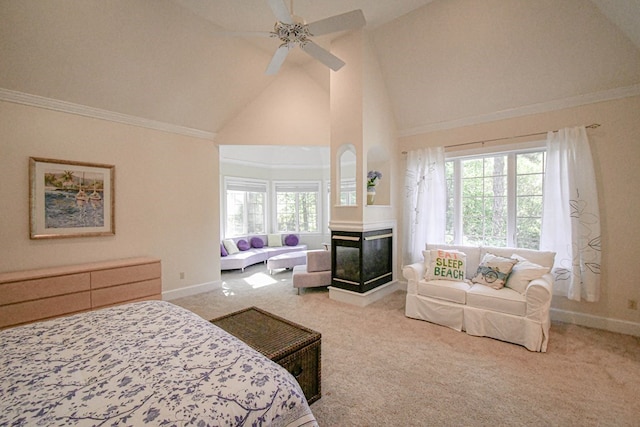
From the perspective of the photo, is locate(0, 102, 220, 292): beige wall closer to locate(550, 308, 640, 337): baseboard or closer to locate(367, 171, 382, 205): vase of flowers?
locate(367, 171, 382, 205): vase of flowers

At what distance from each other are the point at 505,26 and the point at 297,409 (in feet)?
13.6

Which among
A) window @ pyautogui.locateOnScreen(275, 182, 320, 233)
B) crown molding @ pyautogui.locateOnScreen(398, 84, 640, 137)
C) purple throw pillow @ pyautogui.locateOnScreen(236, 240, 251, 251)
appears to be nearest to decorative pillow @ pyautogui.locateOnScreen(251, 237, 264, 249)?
purple throw pillow @ pyautogui.locateOnScreen(236, 240, 251, 251)

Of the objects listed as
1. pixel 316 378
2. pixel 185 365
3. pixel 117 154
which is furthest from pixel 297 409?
pixel 117 154

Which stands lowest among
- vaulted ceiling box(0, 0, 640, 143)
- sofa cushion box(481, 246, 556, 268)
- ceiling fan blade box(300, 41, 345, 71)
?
sofa cushion box(481, 246, 556, 268)

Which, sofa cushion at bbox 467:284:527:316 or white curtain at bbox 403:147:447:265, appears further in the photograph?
white curtain at bbox 403:147:447:265

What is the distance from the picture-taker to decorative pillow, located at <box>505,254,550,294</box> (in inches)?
116

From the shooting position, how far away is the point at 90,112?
3447 mm

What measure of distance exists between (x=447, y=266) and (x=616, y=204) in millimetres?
1927

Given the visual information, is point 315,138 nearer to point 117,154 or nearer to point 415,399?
point 117,154

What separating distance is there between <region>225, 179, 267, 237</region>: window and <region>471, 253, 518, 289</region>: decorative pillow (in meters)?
5.52

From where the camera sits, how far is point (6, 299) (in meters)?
2.63

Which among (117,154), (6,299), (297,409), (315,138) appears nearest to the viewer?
(297,409)

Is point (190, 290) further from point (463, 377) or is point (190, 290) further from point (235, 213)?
point (463, 377)

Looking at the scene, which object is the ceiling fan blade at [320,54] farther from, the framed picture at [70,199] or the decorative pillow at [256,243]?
the decorative pillow at [256,243]
